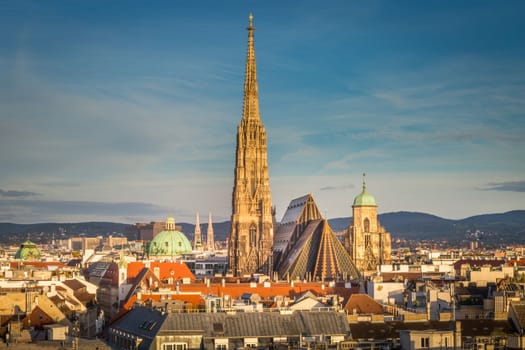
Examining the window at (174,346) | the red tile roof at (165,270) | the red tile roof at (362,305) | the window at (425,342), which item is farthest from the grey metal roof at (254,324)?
the red tile roof at (165,270)

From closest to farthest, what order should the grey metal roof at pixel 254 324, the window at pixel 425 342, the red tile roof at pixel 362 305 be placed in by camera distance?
the window at pixel 425 342
the grey metal roof at pixel 254 324
the red tile roof at pixel 362 305

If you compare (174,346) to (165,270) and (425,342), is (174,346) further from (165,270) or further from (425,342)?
(165,270)

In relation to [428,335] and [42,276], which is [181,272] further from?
[428,335]

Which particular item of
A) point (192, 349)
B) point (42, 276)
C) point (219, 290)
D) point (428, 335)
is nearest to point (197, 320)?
point (192, 349)

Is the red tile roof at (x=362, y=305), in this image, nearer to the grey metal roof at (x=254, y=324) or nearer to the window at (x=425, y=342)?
the grey metal roof at (x=254, y=324)

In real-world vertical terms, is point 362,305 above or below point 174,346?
above

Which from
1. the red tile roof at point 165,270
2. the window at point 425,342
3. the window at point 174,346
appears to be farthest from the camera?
the red tile roof at point 165,270

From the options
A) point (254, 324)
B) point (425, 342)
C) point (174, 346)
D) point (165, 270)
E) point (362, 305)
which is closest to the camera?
point (425, 342)

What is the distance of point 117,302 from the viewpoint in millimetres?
169000

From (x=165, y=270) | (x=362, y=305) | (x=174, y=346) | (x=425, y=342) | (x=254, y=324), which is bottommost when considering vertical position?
(x=174, y=346)

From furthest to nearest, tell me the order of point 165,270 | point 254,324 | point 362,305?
point 165,270, point 362,305, point 254,324

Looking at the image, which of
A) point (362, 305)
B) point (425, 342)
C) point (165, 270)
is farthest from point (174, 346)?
point (165, 270)

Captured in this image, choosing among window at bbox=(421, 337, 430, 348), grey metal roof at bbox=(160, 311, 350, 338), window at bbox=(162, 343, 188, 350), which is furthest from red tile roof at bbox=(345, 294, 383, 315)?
window at bbox=(421, 337, 430, 348)

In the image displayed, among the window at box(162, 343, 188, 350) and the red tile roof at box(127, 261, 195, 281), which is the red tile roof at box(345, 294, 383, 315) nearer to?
the window at box(162, 343, 188, 350)
